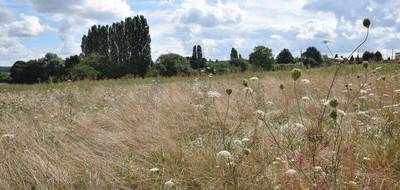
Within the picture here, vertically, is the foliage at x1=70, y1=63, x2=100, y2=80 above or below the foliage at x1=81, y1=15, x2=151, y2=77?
below

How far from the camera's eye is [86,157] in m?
3.95

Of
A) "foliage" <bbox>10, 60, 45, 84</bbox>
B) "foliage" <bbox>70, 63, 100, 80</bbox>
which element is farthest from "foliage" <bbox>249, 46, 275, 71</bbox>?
"foliage" <bbox>10, 60, 45, 84</bbox>

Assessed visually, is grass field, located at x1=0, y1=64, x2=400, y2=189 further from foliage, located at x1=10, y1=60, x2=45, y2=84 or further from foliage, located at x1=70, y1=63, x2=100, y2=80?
foliage, located at x1=10, y1=60, x2=45, y2=84

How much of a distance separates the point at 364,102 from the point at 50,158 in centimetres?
412

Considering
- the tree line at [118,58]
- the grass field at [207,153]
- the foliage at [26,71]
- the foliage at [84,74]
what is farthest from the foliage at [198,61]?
the foliage at [26,71]

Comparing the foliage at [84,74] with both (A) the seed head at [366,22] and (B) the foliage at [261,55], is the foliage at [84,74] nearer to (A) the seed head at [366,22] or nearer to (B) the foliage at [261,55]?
(A) the seed head at [366,22]

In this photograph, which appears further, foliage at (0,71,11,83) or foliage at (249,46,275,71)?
foliage at (249,46,275,71)

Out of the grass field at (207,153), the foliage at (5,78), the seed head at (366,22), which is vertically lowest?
the foliage at (5,78)

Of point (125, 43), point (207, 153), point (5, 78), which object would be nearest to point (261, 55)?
point (125, 43)

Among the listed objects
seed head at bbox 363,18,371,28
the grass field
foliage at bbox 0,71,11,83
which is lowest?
foliage at bbox 0,71,11,83

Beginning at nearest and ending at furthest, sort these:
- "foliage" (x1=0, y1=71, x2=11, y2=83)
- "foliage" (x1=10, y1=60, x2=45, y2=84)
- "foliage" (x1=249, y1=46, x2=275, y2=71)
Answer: "foliage" (x1=0, y1=71, x2=11, y2=83), "foliage" (x1=10, y1=60, x2=45, y2=84), "foliage" (x1=249, y1=46, x2=275, y2=71)

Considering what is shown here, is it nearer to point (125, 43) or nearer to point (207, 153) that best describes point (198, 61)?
point (125, 43)

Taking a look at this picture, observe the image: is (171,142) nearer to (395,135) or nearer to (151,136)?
Answer: (151,136)

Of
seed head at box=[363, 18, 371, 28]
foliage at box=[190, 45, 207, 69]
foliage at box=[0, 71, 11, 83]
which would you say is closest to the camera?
seed head at box=[363, 18, 371, 28]
